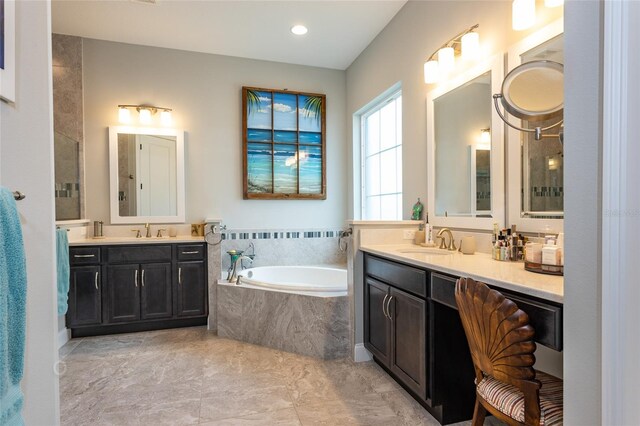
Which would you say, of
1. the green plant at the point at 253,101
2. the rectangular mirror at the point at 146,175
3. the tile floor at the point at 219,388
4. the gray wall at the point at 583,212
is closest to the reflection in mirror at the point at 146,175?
the rectangular mirror at the point at 146,175

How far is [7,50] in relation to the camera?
3.32 feet

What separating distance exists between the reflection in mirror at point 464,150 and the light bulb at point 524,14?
1.20 ft

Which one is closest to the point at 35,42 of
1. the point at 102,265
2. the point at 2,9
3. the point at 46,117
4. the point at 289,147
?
the point at 2,9

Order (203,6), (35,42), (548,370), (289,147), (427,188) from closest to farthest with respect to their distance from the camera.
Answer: (35,42) < (548,370) < (427,188) < (203,6) < (289,147)

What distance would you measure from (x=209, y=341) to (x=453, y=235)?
2363 millimetres

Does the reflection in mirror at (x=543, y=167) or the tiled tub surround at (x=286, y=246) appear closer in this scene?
the reflection in mirror at (x=543, y=167)

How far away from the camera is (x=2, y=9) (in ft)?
3.26

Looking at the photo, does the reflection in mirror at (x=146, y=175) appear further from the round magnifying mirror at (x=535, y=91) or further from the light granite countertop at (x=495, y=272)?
the round magnifying mirror at (x=535, y=91)

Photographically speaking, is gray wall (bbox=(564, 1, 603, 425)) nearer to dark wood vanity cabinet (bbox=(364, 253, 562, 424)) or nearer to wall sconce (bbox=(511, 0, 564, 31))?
dark wood vanity cabinet (bbox=(364, 253, 562, 424))

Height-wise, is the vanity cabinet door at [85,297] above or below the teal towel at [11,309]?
below

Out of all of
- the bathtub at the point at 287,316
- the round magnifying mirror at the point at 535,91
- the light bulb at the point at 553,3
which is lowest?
the bathtub at the point at 287,316

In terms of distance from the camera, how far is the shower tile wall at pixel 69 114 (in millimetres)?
3439

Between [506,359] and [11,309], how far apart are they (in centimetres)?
154

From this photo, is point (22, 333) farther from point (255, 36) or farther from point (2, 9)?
point (255, 36)
